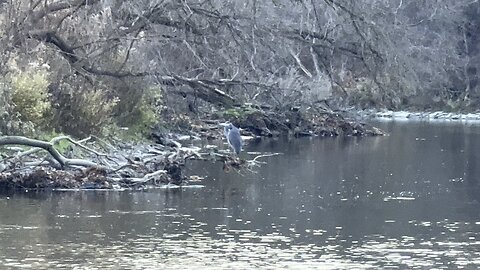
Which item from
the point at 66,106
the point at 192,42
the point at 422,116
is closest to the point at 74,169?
the point at 192,42

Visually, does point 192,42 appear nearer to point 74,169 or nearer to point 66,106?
point 66,106

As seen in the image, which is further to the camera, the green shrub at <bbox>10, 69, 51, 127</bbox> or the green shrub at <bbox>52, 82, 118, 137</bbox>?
the green shrub at <bbox>52, 82, 118, 137</bbox>

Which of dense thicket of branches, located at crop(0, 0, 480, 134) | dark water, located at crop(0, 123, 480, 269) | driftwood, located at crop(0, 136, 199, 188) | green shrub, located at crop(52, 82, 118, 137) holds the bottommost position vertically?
dark water, located at crop(0, 123, 480, 269)

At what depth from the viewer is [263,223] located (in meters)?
15.6

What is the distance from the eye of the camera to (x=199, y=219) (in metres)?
15.8

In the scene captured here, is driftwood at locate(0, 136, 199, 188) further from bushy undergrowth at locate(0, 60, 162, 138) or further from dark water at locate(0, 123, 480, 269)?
bushy undergrowth at locate(0, 60, 162, 138)

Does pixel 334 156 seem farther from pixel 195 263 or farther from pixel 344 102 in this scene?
pixel 195 263

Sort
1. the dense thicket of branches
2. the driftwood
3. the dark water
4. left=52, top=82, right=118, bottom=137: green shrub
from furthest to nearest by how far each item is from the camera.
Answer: left=52, top=82, right=118, bottom=137: green shrub, the dense thicket of branches, the driftwood, the dark water

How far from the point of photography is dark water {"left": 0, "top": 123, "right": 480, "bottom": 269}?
502 inches

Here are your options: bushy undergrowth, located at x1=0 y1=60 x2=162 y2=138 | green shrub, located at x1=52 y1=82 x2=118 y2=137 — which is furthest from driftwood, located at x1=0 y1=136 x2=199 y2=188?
green shrub, located at x1=52 y1=82 x2=118 y2=137

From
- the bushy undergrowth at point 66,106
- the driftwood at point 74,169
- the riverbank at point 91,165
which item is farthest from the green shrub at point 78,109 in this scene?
the driftwood at point 74,169

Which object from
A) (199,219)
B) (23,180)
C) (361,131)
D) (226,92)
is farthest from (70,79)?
(361,131)

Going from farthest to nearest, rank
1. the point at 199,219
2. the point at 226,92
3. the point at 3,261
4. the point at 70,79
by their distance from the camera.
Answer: the point at 226,92
the point at 70,79
the point at 199,219
the point at 3,261

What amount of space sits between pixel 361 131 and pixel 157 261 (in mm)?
24224
